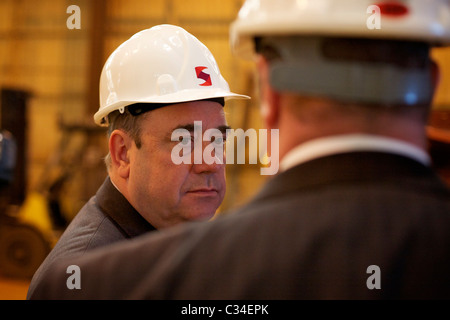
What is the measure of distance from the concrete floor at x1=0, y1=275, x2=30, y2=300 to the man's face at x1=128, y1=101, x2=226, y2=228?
211 inches

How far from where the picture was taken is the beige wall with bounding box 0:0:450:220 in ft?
44.7

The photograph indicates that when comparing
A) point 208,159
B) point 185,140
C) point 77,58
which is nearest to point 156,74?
point 185,140

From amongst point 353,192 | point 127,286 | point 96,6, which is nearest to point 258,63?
point 353,192

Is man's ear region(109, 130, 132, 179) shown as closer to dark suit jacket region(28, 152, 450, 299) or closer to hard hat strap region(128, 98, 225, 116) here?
hard hat strap region(128, 98, 225, 116)

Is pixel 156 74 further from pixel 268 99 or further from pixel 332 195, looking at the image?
pixel 332 195

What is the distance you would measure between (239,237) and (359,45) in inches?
15.1

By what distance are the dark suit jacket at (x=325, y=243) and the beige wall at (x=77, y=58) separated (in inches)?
481

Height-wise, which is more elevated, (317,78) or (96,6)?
(96,6)

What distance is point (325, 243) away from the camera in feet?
2.83

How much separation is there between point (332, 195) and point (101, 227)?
4.19 feet

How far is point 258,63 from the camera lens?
1068 millimetres

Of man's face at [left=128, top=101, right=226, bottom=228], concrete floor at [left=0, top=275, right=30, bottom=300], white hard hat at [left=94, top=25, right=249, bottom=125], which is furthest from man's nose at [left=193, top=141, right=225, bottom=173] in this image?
concrete floor at [left=0, top=275, right=30, bottom=300]

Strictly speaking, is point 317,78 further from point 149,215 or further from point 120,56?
point 120,56

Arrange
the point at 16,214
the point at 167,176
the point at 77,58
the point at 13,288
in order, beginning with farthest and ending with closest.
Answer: the point at 77,58, the point at 16,214, the point at 13,288, the point at 167,176
